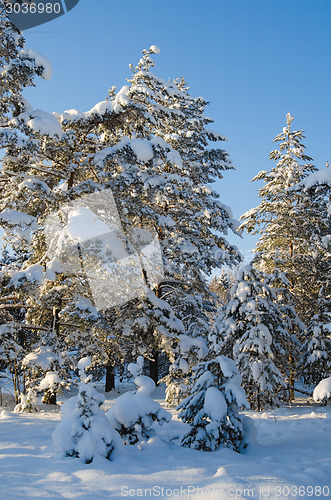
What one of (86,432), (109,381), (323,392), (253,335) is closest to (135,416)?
(86,432)

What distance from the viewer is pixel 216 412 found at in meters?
5.68

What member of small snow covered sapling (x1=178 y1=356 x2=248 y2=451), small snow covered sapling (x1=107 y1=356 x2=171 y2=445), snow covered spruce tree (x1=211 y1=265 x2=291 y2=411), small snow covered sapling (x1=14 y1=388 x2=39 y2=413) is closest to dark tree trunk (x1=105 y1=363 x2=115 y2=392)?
small snow covered sapling (x1=14 y1=388 x2=39 y2=413)

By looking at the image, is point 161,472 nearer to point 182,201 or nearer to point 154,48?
point 182,201

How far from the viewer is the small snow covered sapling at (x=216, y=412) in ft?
18.6

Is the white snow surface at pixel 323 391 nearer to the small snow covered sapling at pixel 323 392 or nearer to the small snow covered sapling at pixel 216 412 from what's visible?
the small snow covered sapling at pixel 323 392

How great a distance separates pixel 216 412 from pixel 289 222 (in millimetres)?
10100

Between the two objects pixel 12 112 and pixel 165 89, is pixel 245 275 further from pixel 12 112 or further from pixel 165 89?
pixel 165 89

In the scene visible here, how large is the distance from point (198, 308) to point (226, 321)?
583 cm

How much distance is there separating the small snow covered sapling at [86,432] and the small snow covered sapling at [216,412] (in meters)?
1.65

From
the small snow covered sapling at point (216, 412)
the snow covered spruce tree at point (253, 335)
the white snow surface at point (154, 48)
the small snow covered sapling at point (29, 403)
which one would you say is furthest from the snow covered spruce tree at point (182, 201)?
the small snow covered sapling at point (216, 412)

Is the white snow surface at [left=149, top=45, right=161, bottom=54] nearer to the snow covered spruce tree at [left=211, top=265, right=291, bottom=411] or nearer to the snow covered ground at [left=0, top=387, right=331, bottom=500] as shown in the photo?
the snow covered spruce tree at [left=211, top=265, right=291, bottom=411]

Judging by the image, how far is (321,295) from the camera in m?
13.0

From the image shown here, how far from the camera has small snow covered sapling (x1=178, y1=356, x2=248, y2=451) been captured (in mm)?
5680

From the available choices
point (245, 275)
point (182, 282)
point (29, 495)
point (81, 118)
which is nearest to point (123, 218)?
point (81, 118)
